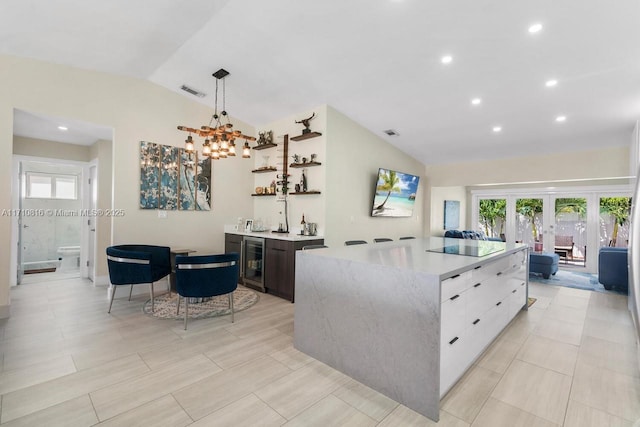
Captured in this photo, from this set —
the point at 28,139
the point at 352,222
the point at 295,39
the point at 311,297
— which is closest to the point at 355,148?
the point at 352,222

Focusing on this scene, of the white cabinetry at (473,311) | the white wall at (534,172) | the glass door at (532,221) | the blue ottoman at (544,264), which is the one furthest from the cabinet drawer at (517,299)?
the glass door at (532,221)

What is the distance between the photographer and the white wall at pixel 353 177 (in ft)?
15.5

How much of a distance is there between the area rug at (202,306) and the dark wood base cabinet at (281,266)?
1.03ft

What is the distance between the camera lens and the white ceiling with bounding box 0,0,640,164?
2723mm

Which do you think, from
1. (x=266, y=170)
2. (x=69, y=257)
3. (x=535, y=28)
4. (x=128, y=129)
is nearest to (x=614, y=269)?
(x=535, y=28)

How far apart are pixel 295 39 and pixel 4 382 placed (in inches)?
152

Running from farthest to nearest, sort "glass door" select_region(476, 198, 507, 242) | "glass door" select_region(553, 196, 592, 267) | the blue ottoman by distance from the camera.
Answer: "glass door" select_region(476, 198, 507, 242) < "glass door" select_region(553, 196, 592, 267) < the blue ottoman

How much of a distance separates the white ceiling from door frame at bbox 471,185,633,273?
2.12m

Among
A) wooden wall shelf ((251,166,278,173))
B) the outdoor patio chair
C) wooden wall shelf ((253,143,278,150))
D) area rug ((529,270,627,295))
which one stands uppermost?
wooden wall shelf ((253,143,278,150))

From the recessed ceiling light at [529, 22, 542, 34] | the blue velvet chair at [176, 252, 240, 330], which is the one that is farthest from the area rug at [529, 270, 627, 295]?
the blue velvet chair at [176, 252, 240, 330]

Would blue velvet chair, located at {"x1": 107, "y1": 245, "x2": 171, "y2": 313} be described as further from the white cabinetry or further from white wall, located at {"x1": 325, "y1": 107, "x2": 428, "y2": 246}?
the white cabinetry

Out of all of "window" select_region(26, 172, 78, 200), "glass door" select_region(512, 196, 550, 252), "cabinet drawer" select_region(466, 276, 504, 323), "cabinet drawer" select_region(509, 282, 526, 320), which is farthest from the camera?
"glass door" select_region(512, 196, 550, 252)

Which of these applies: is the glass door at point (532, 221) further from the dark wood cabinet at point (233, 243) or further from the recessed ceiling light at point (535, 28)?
the dark wood cabinet at point (233, 243)

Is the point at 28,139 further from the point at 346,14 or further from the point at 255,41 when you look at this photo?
the point at 346,14
